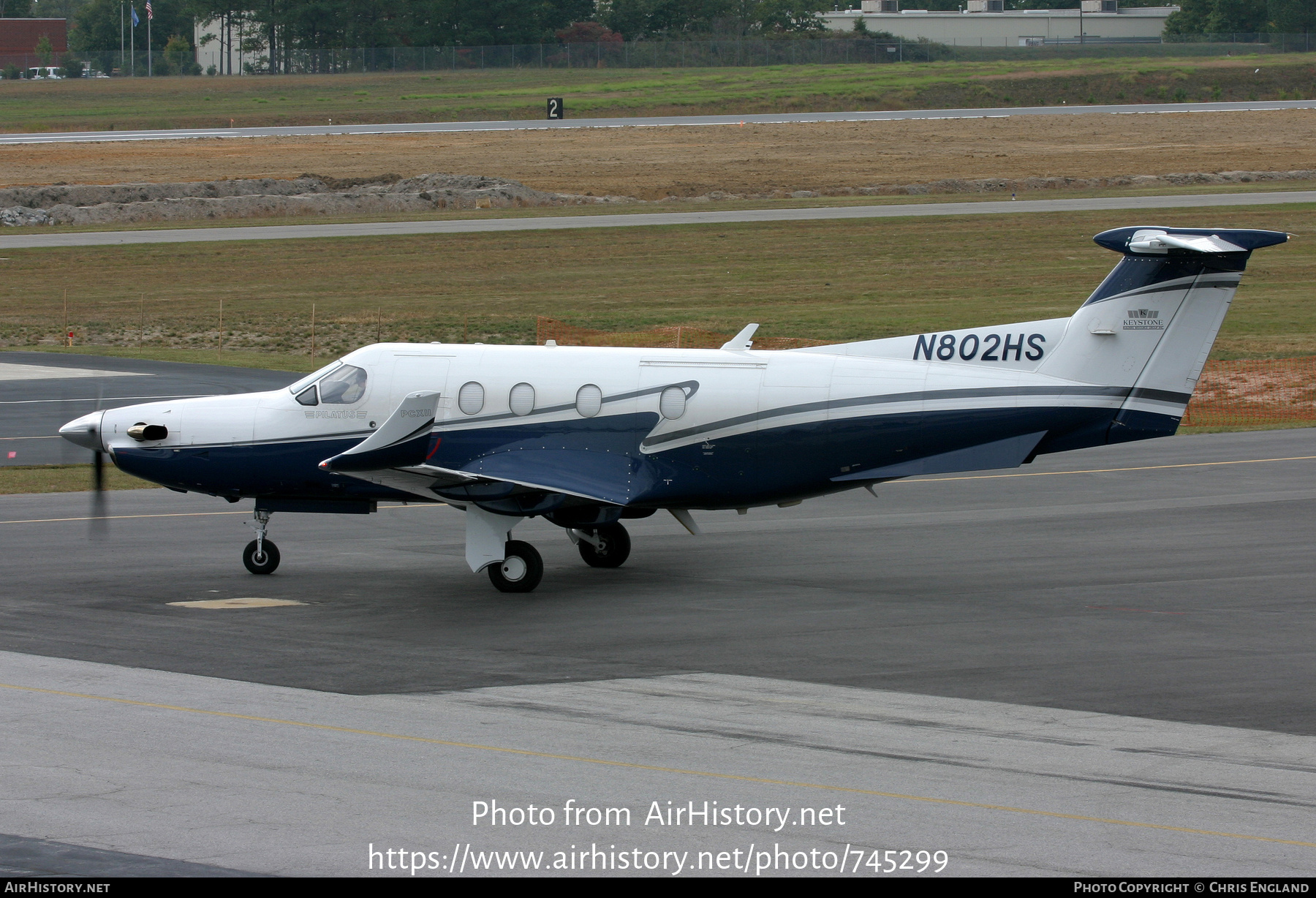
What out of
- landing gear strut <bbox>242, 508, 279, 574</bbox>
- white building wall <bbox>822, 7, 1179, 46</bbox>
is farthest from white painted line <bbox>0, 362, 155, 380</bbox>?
white building wall <bbox>822, 7, 1179, 46</bbox>

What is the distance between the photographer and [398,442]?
17.4 metres

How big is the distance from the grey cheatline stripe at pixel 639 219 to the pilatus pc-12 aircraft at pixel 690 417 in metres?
45.3

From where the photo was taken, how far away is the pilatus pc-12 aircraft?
18391 millimetres

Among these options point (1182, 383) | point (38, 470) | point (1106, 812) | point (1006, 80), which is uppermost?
point (1006, 80)

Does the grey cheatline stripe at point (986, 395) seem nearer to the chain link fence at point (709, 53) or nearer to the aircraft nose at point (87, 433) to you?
the aircraft nose at point (87, 433)

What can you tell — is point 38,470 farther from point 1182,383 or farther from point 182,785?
point 1182,383

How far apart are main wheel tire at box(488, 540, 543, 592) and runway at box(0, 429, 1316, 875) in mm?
259

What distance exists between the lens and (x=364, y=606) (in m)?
18.0

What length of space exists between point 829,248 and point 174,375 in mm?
29563

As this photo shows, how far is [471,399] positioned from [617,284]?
34948 millimetres

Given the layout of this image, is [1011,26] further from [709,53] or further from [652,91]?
[652,91]

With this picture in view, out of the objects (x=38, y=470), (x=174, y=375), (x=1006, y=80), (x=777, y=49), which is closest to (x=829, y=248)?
(x=174, y=375)

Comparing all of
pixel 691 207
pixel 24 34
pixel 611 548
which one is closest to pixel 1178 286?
pixel 611 548

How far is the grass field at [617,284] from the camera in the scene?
45969 millimetres
